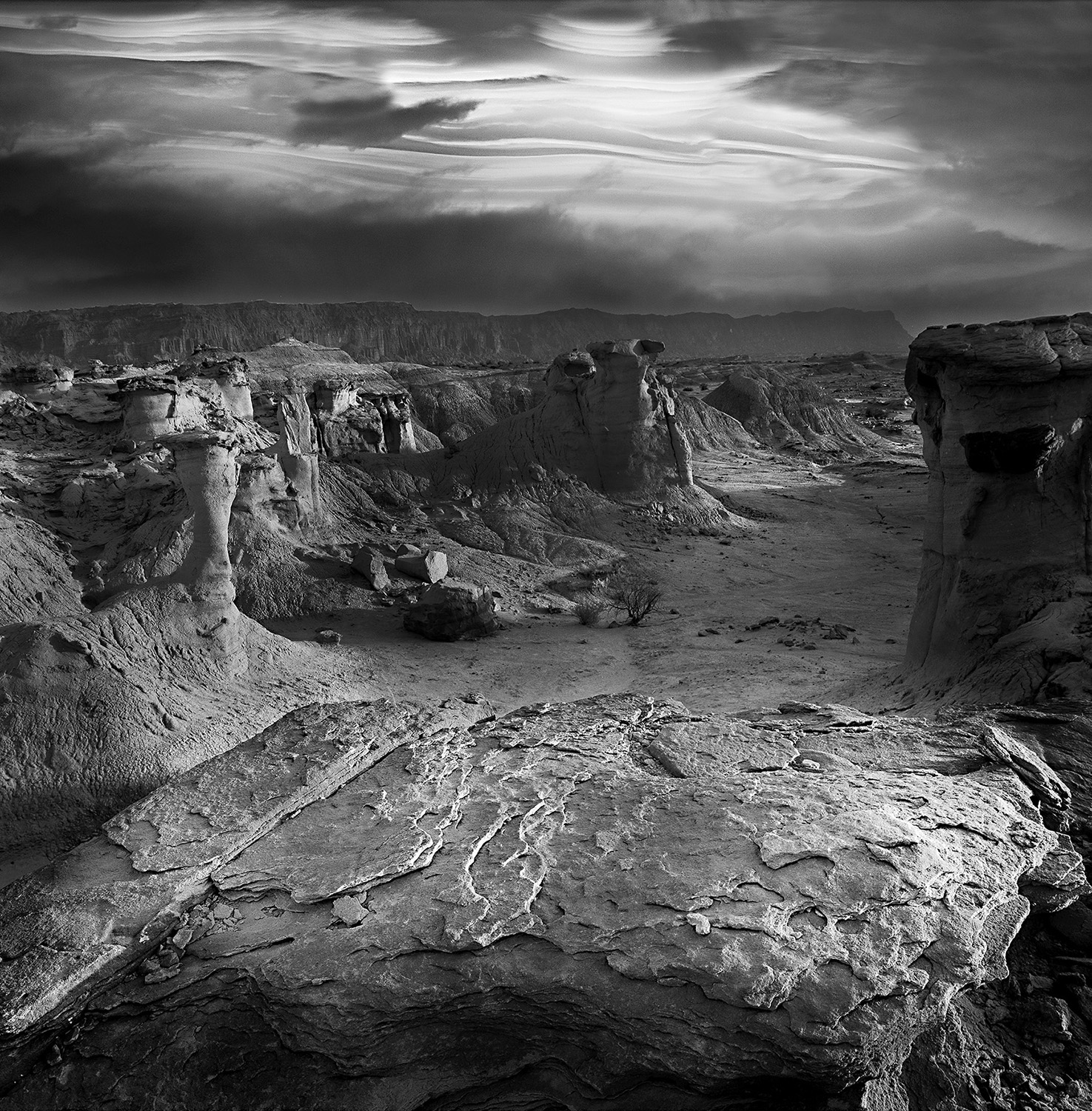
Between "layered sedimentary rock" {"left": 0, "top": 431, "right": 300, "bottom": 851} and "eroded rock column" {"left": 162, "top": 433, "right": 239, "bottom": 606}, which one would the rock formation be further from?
"layered sedimentary rock" {"left": 0, "top": 431, "right": 300, "bottom": 851}

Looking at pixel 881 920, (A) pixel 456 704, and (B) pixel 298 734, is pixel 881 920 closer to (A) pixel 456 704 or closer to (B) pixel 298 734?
(B) pixel 298 734

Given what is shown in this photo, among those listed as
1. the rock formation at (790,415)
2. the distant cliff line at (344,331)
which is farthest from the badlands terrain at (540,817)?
the distant cliff line at (344,331)

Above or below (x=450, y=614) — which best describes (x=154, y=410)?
above

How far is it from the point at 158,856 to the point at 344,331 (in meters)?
104

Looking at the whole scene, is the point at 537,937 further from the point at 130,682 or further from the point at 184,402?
the point at 184,402

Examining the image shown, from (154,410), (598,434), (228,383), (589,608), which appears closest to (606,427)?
(598,434)

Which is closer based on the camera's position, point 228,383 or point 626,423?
point 626,423

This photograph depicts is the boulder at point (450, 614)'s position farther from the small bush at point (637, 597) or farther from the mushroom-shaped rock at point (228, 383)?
the mushroom-shaped rock at point (228, 383)

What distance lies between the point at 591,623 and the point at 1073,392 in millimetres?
7553

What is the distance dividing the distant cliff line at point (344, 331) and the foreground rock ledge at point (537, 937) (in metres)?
74.9

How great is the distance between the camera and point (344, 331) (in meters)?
102

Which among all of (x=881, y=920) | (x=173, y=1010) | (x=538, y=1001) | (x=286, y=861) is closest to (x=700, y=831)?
(x=881, y=920)

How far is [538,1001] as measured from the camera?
3338mm

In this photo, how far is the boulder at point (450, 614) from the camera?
12297mm
